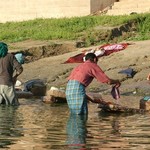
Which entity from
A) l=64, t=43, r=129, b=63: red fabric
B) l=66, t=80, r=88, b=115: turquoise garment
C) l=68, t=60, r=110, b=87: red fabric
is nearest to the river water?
l=66, t=80, r=88, b=115: turquoise garment

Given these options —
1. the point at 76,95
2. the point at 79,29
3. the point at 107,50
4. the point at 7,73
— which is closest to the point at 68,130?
the point at 76,95

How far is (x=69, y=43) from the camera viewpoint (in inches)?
1025

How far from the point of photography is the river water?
11156 millimetres

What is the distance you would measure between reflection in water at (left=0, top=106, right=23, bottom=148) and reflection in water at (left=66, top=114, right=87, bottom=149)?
82cm

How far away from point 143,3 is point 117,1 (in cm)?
167

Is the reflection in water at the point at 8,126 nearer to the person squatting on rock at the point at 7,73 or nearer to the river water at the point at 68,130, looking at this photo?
the river water at the point at 68,130

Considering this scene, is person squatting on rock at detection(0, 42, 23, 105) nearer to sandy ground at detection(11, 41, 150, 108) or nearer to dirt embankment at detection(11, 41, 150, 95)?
sandy ground at detection(11, 41, 150, 108)

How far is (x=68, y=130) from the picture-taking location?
41.9ft

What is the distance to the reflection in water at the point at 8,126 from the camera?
37.7 ft

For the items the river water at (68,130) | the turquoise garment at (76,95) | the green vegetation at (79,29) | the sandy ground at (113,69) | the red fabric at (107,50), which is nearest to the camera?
the river water at (68,130)

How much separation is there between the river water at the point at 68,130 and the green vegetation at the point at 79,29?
1057cm

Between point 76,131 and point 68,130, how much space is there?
174mm

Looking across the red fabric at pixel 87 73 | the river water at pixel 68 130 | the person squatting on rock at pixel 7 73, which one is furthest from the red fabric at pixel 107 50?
the red fabric at pixel 87 73

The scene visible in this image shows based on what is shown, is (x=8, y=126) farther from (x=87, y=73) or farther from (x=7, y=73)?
(x=7, y=73)
